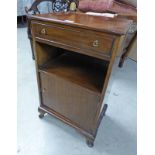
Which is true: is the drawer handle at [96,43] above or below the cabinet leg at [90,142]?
above

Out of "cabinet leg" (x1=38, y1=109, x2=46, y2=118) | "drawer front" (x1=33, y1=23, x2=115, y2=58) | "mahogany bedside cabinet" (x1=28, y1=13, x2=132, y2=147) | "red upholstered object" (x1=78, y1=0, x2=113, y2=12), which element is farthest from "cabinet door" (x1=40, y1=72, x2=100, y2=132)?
"red upholstered object" (x1=78, y1=0, x2=113, y2=12)

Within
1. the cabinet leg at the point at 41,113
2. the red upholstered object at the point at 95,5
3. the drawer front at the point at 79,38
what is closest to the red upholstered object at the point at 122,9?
the red upholstered object at the point at 95,5

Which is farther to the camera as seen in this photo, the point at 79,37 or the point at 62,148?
the point at 62,148

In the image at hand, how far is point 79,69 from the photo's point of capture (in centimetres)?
116

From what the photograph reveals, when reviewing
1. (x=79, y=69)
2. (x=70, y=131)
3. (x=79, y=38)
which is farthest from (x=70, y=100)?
(x=79, y=38)

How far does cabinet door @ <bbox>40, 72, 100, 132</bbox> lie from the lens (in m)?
1.04

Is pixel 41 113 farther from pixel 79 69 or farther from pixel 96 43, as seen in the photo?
pixel 96 43

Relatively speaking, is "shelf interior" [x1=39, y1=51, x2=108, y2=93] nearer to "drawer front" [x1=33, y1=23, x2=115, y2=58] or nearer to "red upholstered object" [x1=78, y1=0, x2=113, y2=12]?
"drawer front" [x1=33, y1=23, x2=115, y2=58]

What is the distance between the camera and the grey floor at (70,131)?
120cm

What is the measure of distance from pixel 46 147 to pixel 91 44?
814 millimetres

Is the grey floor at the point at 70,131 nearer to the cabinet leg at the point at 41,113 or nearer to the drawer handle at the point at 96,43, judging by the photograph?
the cabinet leg at the point at 41,113
